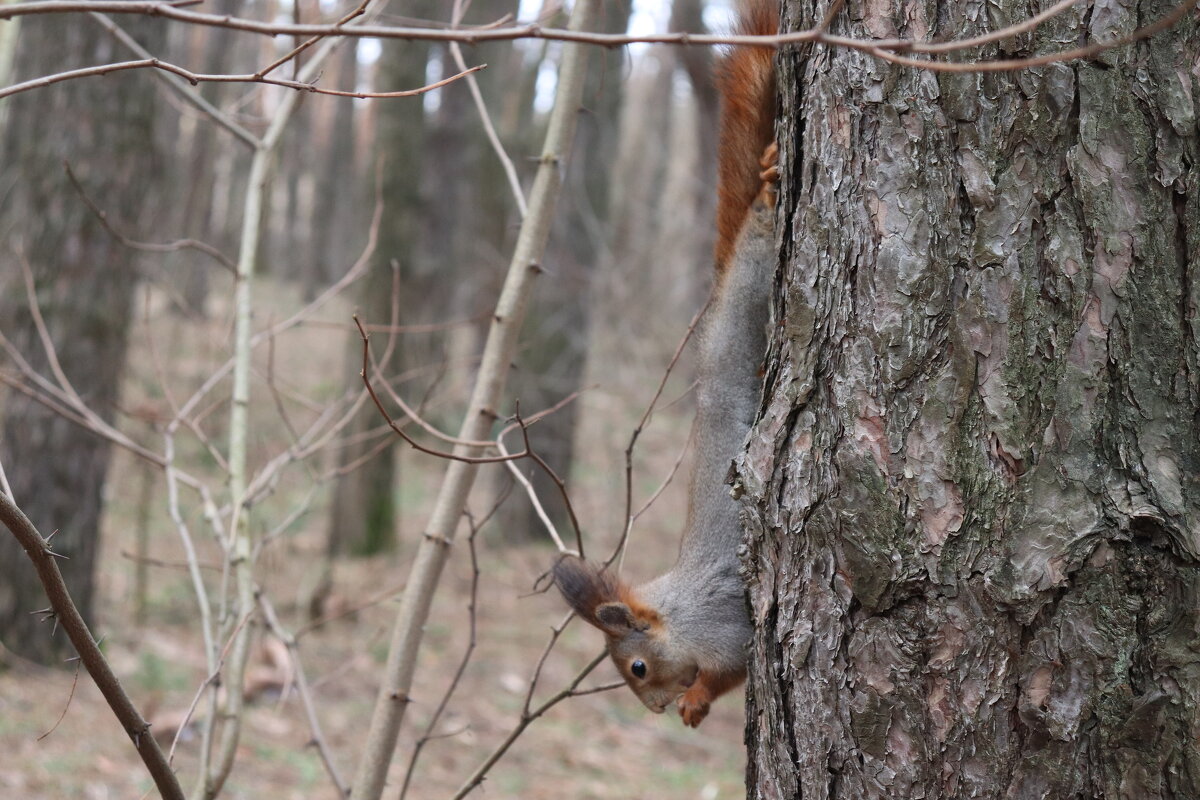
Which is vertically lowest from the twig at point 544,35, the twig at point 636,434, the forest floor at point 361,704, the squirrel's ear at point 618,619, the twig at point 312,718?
the forest floor at point 361,704

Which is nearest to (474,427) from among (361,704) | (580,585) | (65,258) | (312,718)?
(580,585)

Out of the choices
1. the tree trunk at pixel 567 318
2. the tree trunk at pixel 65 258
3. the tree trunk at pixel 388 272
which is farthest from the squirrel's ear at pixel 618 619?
the tree trunk at pixel 567 318

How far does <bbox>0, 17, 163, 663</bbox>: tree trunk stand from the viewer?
4.64 metres

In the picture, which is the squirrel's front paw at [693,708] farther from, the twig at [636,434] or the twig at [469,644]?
the twig at [469,644]

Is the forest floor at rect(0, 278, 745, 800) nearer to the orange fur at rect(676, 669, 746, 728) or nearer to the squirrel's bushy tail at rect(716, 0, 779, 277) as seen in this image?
the orange fur at rect(676, 669, 746, 728)

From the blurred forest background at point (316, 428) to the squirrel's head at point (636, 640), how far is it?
384mm

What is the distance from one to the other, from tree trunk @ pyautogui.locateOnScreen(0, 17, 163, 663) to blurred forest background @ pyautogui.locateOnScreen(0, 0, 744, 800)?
1cm

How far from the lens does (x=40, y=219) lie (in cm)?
469

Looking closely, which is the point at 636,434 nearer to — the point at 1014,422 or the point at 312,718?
the point at 1014,422

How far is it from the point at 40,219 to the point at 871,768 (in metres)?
4.44

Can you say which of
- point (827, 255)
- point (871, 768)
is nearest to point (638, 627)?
point (871, 768)

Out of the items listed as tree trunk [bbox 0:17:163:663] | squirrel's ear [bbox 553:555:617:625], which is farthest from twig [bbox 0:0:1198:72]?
tree trunk [bbox 0:17:163:663]

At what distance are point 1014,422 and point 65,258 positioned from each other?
446cm

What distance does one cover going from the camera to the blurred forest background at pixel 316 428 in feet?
11.1
